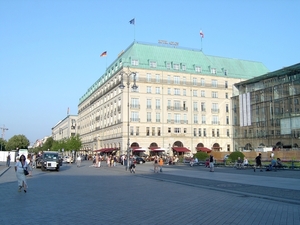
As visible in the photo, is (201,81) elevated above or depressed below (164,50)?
below

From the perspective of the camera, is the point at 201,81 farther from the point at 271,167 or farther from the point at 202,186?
the point at 202,186

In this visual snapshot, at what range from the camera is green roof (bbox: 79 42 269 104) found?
265 ft

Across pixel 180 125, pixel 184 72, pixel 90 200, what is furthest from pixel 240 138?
pixel 90 200

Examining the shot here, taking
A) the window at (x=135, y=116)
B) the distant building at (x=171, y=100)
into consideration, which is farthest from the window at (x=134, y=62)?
the window at (x=135, y=116)

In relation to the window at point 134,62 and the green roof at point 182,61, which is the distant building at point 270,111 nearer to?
the green roof at point 182,61

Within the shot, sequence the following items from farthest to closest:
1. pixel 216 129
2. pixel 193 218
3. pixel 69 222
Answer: pixel 216 129 < pixel 193 218 < pixel 69 222

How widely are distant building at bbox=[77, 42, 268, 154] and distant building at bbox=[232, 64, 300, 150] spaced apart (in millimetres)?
5300

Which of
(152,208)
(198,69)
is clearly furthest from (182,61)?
(152,208)

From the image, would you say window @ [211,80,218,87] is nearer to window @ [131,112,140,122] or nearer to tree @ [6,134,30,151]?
window @ [131,112,140,122]

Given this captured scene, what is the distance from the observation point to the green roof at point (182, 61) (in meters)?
80.9

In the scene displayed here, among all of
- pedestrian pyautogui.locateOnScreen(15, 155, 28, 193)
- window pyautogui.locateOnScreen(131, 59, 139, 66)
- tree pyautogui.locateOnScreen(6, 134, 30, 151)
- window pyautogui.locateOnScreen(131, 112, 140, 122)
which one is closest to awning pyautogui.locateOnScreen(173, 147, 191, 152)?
window pyautogui.locateOnScreen(131, 112, 140, 122)

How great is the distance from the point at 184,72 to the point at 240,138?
2095 centimetres

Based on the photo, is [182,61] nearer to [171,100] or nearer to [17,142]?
[171,100]

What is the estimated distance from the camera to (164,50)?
279 feet
